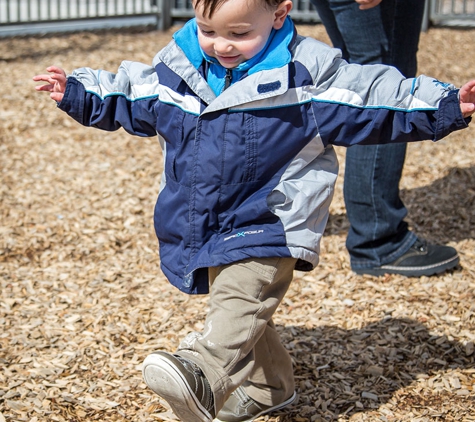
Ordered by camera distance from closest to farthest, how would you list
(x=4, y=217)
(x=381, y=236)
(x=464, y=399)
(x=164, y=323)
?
(x=464, y=399)
(x=164, y=323)
(x=381, y=236)
(x=4, y=217)

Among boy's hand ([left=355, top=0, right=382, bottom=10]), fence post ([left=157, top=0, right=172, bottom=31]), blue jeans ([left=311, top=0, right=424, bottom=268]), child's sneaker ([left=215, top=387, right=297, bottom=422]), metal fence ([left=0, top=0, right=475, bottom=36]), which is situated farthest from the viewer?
fence post ([left=157, top=0, right=172, bottom=31])

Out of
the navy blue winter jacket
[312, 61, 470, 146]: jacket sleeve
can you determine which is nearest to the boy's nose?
the navy blue winter jacket

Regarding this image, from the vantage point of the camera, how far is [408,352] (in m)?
3.33

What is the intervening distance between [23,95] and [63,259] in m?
2.80

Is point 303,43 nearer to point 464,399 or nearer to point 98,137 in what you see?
point 464,399

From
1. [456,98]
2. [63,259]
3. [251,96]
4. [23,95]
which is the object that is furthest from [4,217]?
[456,98]

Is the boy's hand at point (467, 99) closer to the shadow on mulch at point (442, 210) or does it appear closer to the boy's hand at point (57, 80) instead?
the boy's hand at point (57, 80)

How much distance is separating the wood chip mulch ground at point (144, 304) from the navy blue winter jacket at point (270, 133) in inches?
34.7

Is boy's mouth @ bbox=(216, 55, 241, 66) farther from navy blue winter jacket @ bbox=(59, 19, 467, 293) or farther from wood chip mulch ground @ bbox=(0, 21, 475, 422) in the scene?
wood chip mulch ground @ bbox=(0, 21, 475, 422)

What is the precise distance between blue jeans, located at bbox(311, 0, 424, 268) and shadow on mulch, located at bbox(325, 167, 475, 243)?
20.6 inches

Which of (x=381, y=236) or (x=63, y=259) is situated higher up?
(x=381, y=236)

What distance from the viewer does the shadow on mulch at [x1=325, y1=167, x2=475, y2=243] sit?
4441 mm

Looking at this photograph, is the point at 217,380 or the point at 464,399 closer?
the point at 217,380

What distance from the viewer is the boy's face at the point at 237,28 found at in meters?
2.26
